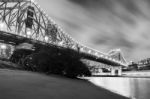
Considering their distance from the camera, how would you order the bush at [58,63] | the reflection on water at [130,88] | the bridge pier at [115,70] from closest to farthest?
the reflection on water at [130,88] < the bush at [58,63] < the bridge pier at [115,70]

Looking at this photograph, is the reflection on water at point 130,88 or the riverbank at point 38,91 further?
the reflection on water at point 130,88

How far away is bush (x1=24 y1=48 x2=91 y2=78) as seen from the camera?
→ 22.4 m

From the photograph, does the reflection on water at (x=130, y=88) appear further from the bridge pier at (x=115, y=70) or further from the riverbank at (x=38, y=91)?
the bridge pier at (x=115, y=70)

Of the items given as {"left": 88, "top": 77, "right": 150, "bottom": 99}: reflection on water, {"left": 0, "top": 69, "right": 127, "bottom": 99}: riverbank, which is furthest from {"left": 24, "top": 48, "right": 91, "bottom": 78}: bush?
{"left": 0, "top": 69, "right": 127, "bottom": 99}: riverbank

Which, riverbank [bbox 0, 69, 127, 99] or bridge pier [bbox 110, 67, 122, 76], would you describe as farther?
bridge pier [bbox 110, 67, 122, 76]

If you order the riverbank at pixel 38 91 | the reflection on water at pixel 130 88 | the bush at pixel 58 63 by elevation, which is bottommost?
the reflection on water at pixel 130 88

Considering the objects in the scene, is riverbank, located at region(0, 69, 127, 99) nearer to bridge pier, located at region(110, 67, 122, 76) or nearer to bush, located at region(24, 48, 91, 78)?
bush, located at region(24, 48, 91, 78)

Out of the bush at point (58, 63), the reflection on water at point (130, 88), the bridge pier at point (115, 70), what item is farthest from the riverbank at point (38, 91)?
the bridge pier at point (115, 70)

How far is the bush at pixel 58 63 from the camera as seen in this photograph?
22406 mm

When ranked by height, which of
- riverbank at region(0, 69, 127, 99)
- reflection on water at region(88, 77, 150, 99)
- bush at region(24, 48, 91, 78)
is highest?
bush at region(24, 48, 91, 78)

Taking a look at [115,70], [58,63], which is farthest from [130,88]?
[115,70]

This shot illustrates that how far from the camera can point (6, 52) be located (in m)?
52.5

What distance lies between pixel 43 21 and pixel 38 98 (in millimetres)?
56968

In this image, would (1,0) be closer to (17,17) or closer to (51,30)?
(17,17)
